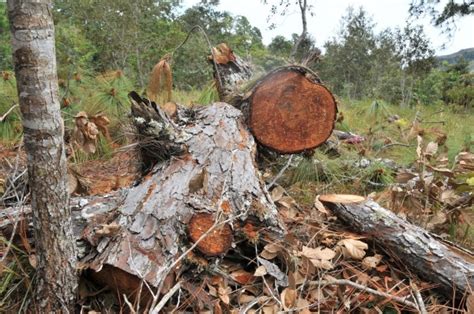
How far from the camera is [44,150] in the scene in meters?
1.09

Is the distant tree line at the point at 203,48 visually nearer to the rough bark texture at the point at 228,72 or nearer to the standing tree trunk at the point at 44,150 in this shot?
the rough bark texture at the point at 228,72

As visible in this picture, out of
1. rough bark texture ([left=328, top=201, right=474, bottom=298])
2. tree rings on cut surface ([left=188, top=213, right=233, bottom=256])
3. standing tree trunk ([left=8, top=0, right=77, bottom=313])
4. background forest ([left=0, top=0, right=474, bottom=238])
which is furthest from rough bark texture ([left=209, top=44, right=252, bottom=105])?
standing tree trunk ([left=8, top=0, right=77, bottom=313])

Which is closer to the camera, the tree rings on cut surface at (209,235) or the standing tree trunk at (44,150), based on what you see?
the standing tree trunk at (44,150)

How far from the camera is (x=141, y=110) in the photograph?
64.9 inches

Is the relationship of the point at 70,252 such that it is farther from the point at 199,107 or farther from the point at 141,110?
the point at 199,107

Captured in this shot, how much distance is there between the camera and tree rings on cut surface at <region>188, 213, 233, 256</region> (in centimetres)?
137

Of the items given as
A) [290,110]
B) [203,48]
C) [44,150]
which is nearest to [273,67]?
[290,110]

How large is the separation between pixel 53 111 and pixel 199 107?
3.92 ft

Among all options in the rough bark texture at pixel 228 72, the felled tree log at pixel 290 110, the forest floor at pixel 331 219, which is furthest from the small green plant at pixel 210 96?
the felled tree log at pixel 290 110

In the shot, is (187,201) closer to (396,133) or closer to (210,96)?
(210,96)

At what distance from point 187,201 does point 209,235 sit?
153mm

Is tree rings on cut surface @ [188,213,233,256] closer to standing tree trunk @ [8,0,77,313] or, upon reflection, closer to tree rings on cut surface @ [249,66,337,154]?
standing tree trunk @ [8,0,77,313]

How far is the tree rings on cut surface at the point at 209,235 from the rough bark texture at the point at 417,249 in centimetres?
70

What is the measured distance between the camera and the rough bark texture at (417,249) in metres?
1.57
